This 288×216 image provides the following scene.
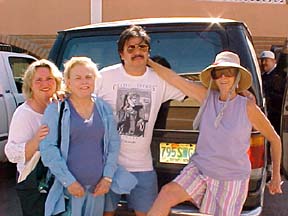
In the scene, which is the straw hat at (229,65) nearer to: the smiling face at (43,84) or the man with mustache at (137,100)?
the man with mustache at (137,100)

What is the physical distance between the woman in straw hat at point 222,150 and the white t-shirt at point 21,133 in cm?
96

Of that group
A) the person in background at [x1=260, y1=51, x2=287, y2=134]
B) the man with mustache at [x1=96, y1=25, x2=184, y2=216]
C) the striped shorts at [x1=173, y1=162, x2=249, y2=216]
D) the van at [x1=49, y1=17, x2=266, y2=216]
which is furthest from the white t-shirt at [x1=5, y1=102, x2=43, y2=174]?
the person in background at [x1=260, y1=51, x2=287, y2=134]

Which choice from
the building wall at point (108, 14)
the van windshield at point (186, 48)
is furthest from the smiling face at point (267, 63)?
the building wall at point (108, 14)

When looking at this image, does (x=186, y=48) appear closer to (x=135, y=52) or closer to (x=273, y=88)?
(x=135, y=52)

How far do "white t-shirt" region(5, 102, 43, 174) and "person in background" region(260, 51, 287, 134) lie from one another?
10.9 ft

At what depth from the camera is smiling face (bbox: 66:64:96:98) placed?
107 inches

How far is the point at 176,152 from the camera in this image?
10.6 ft

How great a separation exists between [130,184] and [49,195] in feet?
1.80

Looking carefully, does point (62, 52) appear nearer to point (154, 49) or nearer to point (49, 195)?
point (154, 49)

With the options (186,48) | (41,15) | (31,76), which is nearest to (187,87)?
(186,48)

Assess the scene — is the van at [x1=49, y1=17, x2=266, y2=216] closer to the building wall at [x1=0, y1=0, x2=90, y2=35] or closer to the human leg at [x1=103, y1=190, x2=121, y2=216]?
the human leg at [x1=103, y1=190, x2=121, y2=216]

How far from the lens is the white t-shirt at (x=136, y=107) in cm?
294

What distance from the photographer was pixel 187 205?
3.19 meters

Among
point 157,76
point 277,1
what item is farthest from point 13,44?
point 157,76
